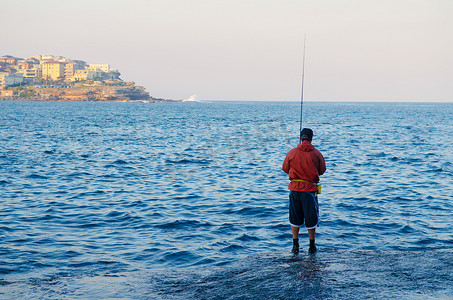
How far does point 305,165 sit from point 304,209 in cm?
89

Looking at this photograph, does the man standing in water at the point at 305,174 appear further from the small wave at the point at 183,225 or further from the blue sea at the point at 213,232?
the small wave at the point at 183,225

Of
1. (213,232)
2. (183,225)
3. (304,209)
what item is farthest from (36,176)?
(304,209)

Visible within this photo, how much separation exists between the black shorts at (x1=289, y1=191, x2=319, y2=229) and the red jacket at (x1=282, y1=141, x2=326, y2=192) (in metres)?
0.14

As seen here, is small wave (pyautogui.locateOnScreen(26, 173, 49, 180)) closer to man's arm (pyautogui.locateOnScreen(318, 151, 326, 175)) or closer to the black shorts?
the black shorts

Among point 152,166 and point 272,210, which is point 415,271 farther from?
point 152,166

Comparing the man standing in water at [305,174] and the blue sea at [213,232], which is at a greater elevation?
the man standing in water at [305,174]

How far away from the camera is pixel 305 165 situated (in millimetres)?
7703

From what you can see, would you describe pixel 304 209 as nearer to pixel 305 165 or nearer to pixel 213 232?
pixel 305 165

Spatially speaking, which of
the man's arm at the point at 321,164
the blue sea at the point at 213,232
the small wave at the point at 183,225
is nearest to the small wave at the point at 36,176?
the blue sea at the point at 213,232

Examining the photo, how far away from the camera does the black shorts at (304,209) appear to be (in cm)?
780

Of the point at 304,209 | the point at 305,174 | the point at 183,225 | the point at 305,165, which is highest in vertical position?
the point at 305,165

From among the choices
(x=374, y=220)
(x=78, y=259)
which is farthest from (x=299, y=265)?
(x=374, y=220)

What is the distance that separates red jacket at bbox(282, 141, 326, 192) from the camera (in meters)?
7.69

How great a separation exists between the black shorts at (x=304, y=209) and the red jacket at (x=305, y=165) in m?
0.14
